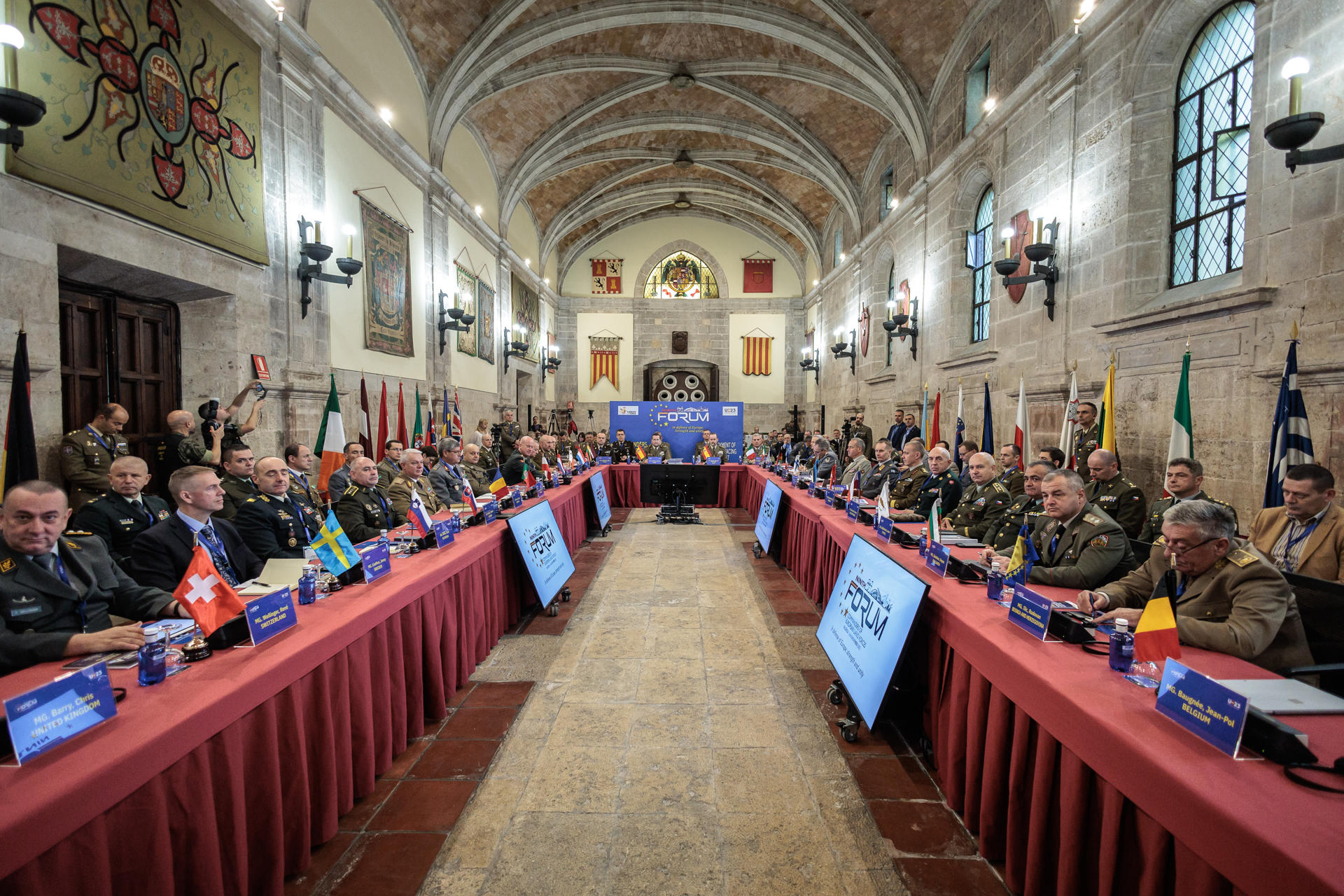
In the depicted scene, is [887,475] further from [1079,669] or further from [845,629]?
[1079,669]

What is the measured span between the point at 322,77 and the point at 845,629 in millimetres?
7454

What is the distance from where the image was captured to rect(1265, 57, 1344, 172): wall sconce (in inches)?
102

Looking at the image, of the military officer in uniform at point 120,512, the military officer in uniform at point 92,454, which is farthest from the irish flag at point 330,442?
the military officer in uniform at point 120,512

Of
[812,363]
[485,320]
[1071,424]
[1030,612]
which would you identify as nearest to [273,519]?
[1030,612]

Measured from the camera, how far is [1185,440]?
13.3ft

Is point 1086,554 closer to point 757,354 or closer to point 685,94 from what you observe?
point 685,94

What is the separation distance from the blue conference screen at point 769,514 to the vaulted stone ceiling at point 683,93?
21.1 feet

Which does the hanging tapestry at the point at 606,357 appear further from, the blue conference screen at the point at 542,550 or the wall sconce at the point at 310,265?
the blue conference screen at the point at 542,550

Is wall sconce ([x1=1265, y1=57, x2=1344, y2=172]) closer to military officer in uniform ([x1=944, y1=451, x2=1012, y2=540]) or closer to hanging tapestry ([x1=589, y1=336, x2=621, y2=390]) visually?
military officer in uniform ([x1=944, y1=451, x2=1012, y2=540])

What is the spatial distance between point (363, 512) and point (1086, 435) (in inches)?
233

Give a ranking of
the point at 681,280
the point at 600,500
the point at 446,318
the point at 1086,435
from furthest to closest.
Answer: the point at 681,280, the point at 446,318, the point at 600,500, the point at 1086,435

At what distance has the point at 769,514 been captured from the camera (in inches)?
252

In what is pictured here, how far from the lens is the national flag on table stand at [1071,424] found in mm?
5312

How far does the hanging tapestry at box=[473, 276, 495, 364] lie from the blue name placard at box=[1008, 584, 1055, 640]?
10802mm
